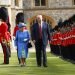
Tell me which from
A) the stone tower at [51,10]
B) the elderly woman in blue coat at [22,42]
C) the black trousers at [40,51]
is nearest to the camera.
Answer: the black trousers at [40,51]

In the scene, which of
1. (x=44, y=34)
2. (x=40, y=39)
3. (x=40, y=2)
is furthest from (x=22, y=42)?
(x=40, y=2)

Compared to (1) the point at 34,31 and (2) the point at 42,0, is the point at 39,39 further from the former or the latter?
(2) the point at 42,0

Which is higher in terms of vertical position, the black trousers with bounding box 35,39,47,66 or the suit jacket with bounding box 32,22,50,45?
the suit jacket with bounding box 32,22,50,45

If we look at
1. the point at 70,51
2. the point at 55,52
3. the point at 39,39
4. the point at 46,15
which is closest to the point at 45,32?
the point at 39,39

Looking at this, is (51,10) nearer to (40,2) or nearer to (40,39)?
(40,2)

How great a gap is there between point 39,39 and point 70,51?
4075mm

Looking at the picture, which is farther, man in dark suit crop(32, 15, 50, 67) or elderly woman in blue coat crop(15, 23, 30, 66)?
elderly woman in blue coat crop(15, 23, 30, 66)

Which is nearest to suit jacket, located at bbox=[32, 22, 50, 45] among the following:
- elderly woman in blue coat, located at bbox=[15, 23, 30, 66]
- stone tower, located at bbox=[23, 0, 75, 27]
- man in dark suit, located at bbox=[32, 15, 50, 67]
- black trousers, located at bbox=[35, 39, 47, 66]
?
man in dark suit, located at bbox=[32, 15, 50, 67]

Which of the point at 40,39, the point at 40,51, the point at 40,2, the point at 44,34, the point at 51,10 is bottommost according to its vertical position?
the point at 51,10

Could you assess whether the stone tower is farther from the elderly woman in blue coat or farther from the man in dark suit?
the man in dark suit

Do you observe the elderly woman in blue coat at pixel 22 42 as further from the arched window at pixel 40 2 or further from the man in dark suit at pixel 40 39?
the arched window at pixel 40 2

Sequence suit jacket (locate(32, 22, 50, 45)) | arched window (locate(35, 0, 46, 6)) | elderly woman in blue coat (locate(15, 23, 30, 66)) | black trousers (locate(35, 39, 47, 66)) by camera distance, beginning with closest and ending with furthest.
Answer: black trousers (locate(35, 39, 47, 66)) < suit jacket (locate(32, 22, 50, 45)) < elderly woman in blue coat (locate(15, 23, 30, 66)) < arched window (locate(35, 0, 46, 6))

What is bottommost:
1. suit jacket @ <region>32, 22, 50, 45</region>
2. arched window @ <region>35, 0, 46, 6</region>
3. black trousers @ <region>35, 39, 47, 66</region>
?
arched window @ <region>35, 0, 46, 6</region>

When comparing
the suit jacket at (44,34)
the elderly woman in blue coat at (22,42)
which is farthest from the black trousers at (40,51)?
the elderly woman in blue coat at (22,42)
